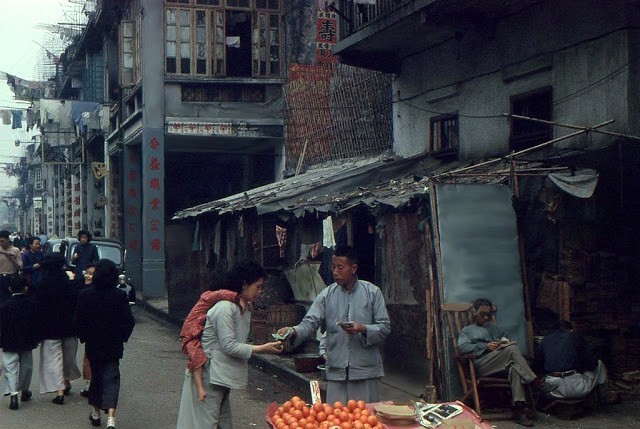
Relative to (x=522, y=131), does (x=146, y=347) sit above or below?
below

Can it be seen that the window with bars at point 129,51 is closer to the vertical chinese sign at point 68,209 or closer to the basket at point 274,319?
the basket at point 274,319

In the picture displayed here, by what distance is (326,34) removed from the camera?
2156 cm

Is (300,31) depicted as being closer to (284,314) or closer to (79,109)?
(284,314)

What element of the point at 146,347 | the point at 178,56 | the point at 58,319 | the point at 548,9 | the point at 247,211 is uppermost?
the point at 178,56

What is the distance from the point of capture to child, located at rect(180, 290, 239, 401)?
22.1ft

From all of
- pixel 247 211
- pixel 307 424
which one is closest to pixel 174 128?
pixel 247 211

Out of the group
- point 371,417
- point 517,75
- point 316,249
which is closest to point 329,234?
point 316,249

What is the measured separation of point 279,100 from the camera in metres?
26.1

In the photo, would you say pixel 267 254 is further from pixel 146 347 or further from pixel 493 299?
pixel 493 299

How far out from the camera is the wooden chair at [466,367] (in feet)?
31.0

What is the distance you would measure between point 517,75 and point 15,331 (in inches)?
294

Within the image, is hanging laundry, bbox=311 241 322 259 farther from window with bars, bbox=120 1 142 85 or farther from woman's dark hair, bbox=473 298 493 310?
window with bars, bbox=120 1 142 85

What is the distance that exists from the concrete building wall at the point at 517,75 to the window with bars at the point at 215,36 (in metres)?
9.72

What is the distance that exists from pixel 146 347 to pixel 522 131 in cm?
773
